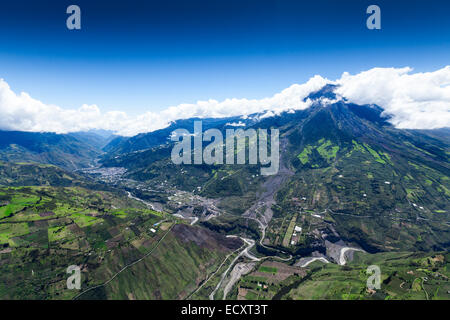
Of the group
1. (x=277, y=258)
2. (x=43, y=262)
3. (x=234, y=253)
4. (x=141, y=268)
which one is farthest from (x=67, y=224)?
(x=277, y=258)

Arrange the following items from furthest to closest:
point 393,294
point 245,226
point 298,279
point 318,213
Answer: point 318,213 → point 245,226 → point 298,279 → point 393,294

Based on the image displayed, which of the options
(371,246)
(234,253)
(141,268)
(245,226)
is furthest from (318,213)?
(141,268)

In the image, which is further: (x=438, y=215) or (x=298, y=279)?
(x=438, y=215)

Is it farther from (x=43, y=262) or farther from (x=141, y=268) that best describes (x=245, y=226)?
(x=43, y=262)

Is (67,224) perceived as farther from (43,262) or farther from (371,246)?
(371,246)
